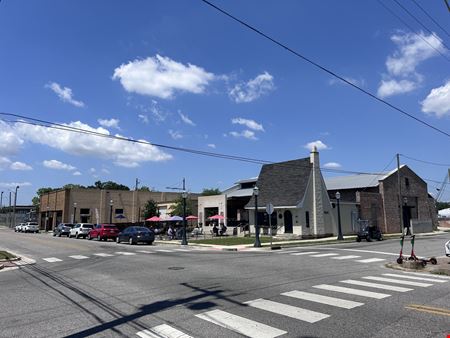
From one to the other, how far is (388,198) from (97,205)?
4726 cm

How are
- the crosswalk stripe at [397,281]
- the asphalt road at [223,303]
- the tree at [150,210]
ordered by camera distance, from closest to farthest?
the asphalt road at [223,303] → the crosswalk stripe at [397,281] → the tree at [150,210]

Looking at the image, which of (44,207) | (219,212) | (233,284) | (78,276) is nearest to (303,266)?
(233,284)

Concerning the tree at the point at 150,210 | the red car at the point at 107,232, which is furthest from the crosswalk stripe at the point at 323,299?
the tree at the point at 150,210

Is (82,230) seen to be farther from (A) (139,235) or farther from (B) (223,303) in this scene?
(B) (223,303)

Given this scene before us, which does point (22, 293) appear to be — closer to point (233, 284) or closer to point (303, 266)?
point (233, 284)

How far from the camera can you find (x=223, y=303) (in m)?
8.66

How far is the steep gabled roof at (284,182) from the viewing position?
126 feet

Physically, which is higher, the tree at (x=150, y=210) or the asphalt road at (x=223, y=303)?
the tree at (x=150, y=210)

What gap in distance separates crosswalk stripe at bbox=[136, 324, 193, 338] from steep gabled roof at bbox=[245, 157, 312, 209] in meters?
31.4

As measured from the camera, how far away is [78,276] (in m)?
13.4

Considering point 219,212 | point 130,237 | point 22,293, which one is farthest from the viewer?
point 219,212

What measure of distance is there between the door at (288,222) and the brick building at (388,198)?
7923 mm

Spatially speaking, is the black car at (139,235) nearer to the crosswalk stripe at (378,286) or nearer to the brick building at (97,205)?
the crosswalk stripe at (378,286)

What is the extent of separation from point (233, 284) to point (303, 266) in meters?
5.24
